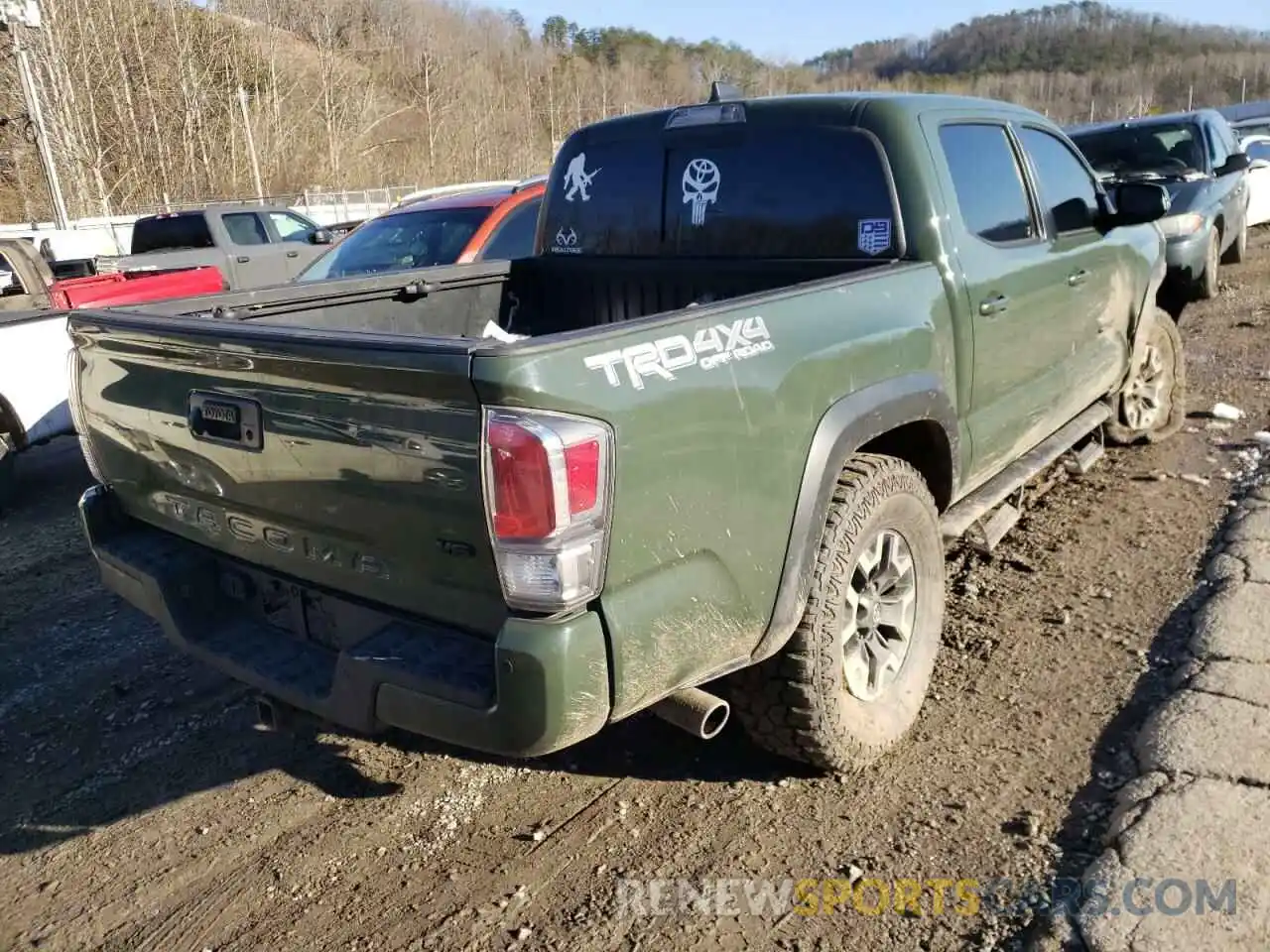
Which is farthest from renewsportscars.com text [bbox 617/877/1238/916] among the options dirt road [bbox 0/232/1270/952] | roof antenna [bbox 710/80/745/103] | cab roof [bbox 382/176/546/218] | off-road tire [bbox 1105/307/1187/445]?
cab roof [bbox 382/176/546/218]

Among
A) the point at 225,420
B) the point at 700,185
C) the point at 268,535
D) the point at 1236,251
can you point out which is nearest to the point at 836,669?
the point at 268,535

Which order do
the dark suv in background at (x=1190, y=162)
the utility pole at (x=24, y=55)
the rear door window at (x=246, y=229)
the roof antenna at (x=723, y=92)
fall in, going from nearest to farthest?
the roof antenna at (x=723, y=92)
the dark suv in background at (x=1190, y=162)
the rear door window at (x=246, y=229)
the utility pole at (x=24, y=55)

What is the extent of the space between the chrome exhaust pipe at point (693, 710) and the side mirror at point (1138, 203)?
335cm

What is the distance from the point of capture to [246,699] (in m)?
3.86

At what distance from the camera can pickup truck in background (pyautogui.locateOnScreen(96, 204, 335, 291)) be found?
12.8 m

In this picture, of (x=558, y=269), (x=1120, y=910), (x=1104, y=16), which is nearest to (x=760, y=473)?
(x=1120, y=910)

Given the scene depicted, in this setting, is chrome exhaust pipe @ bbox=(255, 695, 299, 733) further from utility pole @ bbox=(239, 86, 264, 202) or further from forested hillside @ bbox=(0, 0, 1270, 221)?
utility pole @ bbox=(239, 86, 264, 202)

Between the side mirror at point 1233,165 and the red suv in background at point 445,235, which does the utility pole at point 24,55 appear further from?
the side mirror at point 1233,165

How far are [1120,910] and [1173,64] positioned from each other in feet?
377

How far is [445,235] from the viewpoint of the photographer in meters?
7.54

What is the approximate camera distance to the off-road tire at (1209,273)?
9.77 meters

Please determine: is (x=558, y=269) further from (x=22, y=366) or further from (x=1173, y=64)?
(x=1173, y=64)

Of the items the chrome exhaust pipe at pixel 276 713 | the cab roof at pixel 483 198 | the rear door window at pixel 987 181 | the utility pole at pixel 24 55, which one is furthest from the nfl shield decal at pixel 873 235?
the utility pole at pixel 24 55

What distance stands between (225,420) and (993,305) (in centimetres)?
264
